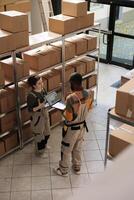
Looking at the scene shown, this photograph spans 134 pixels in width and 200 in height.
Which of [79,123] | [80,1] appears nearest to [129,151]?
[79,123]

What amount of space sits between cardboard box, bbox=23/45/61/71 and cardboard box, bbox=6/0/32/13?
5.72 ft

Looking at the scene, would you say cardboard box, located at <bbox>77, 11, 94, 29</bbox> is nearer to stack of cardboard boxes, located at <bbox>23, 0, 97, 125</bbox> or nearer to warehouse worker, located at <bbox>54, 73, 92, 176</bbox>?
stack of cardboard boxes, located at <bbox>23, 0, 97, 125</bbox>

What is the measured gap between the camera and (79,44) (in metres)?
5.21

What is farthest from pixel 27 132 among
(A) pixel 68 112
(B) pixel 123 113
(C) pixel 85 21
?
(B) pixel 123 113

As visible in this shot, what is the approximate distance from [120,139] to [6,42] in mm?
2060

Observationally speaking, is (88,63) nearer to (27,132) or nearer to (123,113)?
(27,132)

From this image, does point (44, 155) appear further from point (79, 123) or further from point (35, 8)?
point (35, 8)

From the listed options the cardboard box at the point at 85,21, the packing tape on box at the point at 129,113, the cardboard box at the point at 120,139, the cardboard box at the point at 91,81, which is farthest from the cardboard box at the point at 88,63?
the packing tape on box at the point at 129,113

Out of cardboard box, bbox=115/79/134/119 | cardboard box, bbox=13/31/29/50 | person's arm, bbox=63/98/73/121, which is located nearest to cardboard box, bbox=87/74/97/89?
cardboard box, bbox=13/31/29/50

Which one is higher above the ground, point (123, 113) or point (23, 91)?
point (123, 113)

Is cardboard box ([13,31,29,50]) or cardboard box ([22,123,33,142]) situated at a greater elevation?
cardboard box ([13,31,29,50])

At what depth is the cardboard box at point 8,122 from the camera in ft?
14.1

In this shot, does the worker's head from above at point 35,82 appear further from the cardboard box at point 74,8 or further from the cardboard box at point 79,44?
the cardboard box at point 74,8

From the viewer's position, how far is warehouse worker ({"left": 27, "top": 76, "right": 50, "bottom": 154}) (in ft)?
12.9
